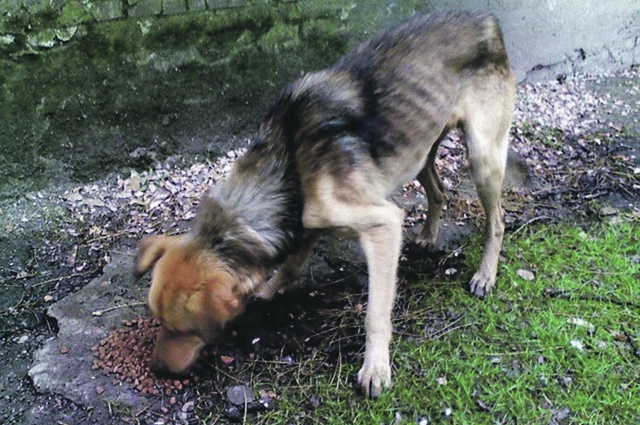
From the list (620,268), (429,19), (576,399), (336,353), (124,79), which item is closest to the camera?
(576,399)

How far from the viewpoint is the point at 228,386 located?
10.4ft

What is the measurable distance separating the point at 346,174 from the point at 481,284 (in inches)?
49.4

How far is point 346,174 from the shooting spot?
10.2ft

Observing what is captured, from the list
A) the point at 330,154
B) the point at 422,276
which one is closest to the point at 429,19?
the point at 330,154

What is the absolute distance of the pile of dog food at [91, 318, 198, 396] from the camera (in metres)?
3.13

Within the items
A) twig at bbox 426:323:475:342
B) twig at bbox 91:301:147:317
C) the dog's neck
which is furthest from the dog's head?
twig at bbox 426:323:475:342

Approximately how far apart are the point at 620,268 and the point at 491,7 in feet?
9.71

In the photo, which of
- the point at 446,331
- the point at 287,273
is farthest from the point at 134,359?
the point at 446,331

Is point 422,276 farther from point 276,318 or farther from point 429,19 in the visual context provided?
point 429,19

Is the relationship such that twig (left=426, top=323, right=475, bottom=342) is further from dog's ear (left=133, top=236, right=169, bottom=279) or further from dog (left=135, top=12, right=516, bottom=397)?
dog's ear (left=133, top=236, right=169, bottom=279)

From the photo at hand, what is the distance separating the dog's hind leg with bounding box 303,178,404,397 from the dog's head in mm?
619

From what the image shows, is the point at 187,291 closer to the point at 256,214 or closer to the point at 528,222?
the point at 256,214

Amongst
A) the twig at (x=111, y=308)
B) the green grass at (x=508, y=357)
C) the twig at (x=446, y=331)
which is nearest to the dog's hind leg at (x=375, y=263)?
the green grass at (x=508, y=357)

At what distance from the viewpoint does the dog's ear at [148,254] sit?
9.20 ft
